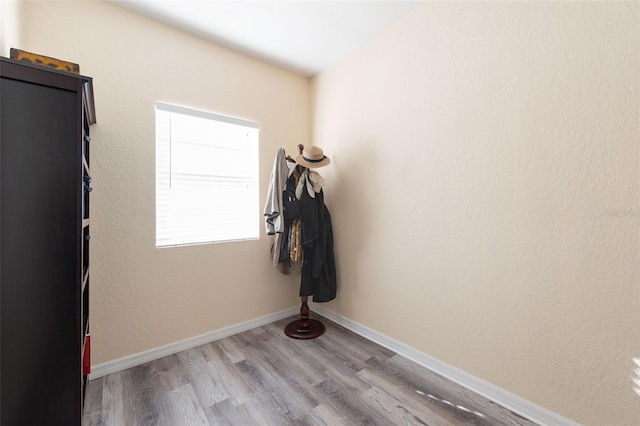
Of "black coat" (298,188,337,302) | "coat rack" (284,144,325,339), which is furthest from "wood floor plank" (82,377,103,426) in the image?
"black coat" (298,188,337,302)

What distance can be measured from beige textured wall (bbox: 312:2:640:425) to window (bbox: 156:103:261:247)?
1083mm

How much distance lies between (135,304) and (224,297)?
0.63 meters

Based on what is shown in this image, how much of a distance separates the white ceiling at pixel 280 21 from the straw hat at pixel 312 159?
897 millimetres

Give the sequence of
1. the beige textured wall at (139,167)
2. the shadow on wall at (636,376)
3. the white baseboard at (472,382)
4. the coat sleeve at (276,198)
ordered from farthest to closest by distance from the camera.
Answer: the coat sleeve at (276,198)
the beige textured wall at (139,167)
the white baseboard at (472,382)
the shadow on wall at (636,376)

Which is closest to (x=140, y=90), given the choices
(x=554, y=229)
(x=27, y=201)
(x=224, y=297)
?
(x=27, y=201)

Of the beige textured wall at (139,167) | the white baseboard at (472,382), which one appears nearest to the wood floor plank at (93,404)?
→ the beige textured wall at (139,167)

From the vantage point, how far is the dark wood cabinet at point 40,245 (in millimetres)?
907

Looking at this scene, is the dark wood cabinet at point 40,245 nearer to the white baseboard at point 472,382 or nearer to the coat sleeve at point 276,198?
the coat sleeve at point 276,198

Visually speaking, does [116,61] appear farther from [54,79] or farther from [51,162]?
[51,162]

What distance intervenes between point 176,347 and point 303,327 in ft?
3.26

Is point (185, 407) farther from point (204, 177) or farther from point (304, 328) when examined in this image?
point (204, 177)

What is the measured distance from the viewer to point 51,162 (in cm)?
98

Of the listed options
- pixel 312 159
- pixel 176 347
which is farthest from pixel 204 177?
pixel 176 347

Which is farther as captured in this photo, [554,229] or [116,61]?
[116,61]
